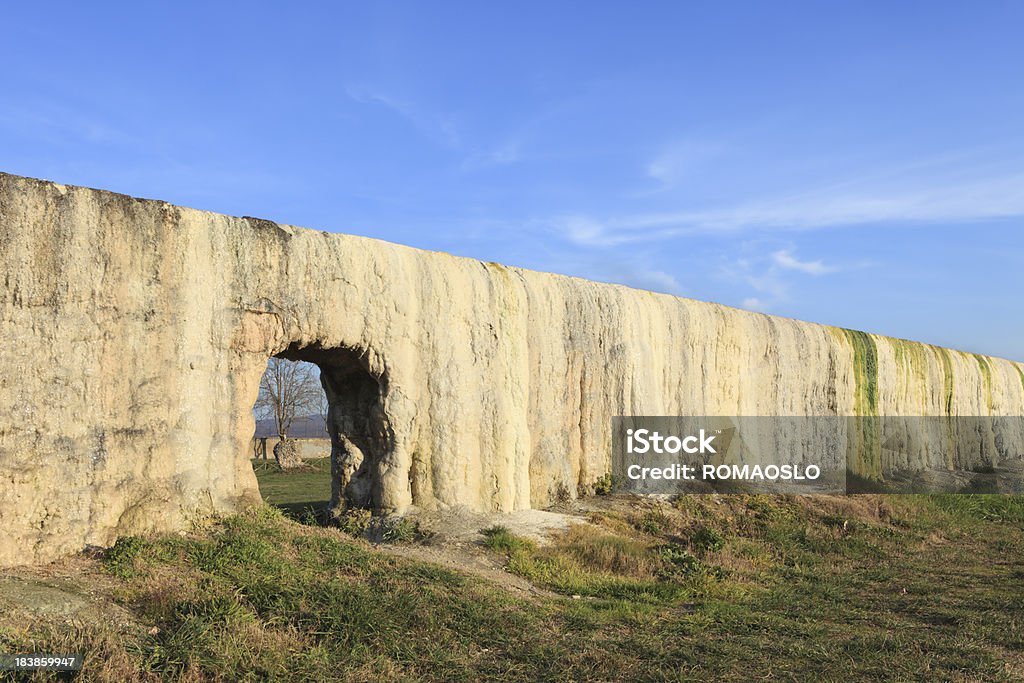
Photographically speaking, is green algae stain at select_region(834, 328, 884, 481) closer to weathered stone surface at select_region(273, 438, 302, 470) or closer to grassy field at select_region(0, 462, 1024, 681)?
grassy field at select_region(0, 462, 1024, 681)

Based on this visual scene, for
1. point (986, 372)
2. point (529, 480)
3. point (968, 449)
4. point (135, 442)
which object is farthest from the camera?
point (986, 372)

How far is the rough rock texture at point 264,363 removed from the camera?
850 centimetres

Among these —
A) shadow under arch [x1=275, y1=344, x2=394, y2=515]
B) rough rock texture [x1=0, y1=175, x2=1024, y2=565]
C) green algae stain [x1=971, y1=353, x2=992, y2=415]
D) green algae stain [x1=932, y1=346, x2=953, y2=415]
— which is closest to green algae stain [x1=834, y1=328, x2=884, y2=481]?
green algae stain [x1=932, y1=346, x2=953, y2=415]

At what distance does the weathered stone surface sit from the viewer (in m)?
27.5

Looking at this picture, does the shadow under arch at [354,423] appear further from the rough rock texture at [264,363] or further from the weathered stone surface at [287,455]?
the weathered stone surface at [287,455]

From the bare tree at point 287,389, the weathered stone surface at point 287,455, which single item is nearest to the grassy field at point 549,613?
the weathered stone surface at point 287,455

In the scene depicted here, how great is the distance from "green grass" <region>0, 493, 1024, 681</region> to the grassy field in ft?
0.07

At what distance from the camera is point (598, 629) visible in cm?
789

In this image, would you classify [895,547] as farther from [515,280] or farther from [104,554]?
[104,554]

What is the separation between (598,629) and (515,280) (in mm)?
6530

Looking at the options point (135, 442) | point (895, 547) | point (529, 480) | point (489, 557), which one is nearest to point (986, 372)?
point (895, 547)

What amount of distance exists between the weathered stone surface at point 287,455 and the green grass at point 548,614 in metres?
17.1

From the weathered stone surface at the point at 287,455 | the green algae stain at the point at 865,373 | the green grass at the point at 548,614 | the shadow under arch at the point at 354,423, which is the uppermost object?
the green algae stain at the point at 865,373

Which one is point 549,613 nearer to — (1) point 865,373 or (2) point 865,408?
(2) point 865,408
